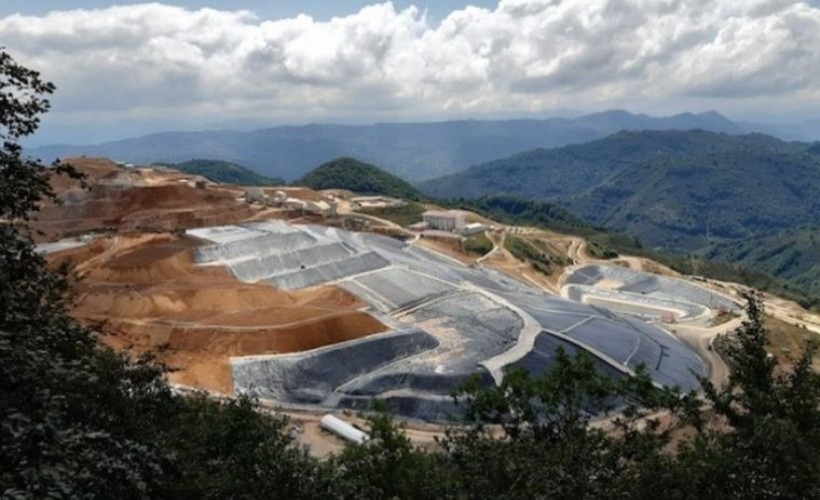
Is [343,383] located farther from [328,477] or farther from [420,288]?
[328,477]

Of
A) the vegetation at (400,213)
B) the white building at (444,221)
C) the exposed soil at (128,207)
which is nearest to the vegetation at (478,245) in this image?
the white building at (444,221)

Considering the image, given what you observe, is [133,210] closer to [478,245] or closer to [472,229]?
[478,245]

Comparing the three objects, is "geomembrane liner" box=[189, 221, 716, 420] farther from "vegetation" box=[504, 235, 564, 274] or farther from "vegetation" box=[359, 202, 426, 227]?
"vegetation" box=[359, 202, 426, 227]

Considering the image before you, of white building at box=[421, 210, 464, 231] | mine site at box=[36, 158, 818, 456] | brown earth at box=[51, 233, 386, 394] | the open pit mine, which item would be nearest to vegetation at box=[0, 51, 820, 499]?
mine site at box=[36, 158, 818, 456]

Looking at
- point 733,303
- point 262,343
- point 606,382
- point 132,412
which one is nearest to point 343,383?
point 262,343

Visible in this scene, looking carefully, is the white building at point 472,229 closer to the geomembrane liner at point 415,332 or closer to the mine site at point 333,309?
the mine site at point 333,309

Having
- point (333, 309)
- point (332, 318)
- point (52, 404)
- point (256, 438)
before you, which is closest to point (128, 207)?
point (333, 309)

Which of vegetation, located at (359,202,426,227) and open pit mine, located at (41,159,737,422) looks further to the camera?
vegetation, located at (359,202,426,227)
